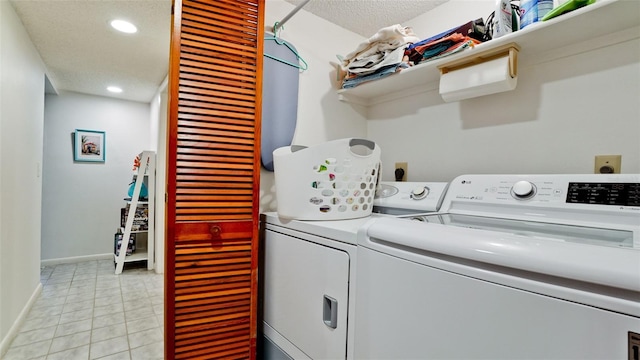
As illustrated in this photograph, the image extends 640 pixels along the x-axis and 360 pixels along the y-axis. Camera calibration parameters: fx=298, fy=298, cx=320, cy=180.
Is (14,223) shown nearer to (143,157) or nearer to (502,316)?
(143,157)

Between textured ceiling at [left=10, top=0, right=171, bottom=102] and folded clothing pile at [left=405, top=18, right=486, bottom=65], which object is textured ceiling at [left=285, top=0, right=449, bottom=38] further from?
textured ceiling at [left=10, top=0, right=171, bottom=102]

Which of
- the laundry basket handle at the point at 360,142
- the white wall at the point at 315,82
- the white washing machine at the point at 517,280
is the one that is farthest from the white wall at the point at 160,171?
the white washing machine at the point at 517,280

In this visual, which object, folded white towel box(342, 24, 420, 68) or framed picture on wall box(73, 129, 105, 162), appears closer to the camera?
folded white towel box(342, 24, 420, 68)

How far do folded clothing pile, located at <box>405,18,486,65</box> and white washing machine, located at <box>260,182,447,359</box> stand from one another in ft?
2.10

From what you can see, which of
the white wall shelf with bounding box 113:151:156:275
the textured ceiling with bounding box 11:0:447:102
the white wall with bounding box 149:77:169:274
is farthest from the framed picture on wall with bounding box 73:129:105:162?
the white wall with bounding box 149:77:169:274

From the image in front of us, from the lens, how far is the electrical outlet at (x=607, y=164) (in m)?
1.15

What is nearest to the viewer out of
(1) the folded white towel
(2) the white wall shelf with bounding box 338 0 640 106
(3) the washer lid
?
(3) the washer lid

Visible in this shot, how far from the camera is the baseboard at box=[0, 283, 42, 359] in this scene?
6.29 ft

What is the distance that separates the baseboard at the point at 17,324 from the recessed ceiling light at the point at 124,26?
7.57 feet

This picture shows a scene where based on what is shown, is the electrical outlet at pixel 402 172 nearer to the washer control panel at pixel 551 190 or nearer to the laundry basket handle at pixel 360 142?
the washer control panel at pixel 551 190

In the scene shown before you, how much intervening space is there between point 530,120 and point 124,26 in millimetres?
2840

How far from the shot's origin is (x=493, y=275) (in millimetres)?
616

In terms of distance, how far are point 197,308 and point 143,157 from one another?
3.04m

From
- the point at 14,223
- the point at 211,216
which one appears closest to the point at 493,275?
the point at 211,216
